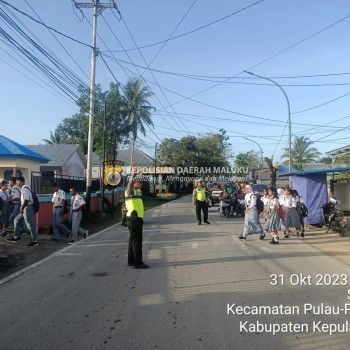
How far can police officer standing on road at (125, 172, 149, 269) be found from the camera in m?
8.17

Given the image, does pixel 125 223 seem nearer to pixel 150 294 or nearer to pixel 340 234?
pixel 150 294

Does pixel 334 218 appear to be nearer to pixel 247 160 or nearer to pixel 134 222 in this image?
pixel 134 222

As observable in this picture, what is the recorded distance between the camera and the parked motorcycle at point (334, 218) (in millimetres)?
12781

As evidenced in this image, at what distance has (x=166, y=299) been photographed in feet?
19.5

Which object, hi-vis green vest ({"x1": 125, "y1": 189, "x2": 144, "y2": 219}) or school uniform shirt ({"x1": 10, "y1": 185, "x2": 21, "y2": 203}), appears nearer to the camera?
hi-vis green vest ({"x1": 125, "y1": 189, "x2": 144, "y2": 219})

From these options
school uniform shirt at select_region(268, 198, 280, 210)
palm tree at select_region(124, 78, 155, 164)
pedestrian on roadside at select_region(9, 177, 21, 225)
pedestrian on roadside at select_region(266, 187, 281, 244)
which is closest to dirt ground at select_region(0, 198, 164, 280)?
pedestrian on roadside at select_region(9, 177, 21, 225)

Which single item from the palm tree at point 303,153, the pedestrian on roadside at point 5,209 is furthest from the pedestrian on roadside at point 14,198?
the palm tree at point 303,153

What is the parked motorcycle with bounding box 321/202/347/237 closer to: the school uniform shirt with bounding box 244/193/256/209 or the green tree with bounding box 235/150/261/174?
the school uniform shirt with bounding box 244/193/256/209

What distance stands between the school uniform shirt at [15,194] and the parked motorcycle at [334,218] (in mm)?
9927

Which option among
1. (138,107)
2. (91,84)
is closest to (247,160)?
(138,107)

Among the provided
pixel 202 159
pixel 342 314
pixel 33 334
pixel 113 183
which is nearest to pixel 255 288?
pixel 342 314

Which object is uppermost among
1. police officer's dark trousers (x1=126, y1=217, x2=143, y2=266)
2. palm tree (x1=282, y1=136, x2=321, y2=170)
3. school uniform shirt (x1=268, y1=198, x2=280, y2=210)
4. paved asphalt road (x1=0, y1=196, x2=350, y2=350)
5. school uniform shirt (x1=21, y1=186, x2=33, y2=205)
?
palm tree (x1=282, y1=136, x2=321, y2=170)

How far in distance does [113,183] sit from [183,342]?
19.7 m

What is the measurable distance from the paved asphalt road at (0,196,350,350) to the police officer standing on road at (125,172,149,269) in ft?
0.93
